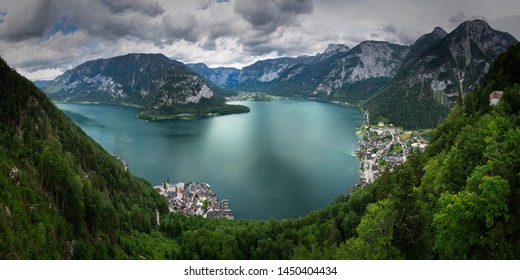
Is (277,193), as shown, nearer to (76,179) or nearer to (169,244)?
(169,244)

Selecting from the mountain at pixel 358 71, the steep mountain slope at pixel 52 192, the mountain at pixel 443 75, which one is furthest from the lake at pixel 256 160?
the mountain at pixel 358 71

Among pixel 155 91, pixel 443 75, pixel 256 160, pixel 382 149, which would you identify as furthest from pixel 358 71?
pixel 256 160

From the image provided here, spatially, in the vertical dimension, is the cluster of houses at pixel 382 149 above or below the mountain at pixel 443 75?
below

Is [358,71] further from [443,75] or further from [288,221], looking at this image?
[288,221]

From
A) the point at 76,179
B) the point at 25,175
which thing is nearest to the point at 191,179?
the point at 76,179

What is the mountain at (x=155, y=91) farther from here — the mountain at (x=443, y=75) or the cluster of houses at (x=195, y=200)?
the cluster of houses at (x=195, y=200)

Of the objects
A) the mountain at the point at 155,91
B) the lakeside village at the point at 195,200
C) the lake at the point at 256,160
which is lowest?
the lakeside village at the point at 195,200
